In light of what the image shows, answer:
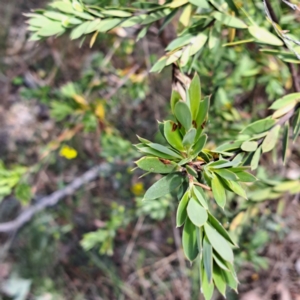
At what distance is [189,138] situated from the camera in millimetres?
578

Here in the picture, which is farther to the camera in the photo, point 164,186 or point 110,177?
point 110,177

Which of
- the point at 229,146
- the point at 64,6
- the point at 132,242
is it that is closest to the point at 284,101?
the point at 229,146

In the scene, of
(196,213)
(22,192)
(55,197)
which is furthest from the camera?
(55,197)

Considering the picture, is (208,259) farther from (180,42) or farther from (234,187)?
(180,42)

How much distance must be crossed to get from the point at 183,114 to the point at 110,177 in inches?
72.8

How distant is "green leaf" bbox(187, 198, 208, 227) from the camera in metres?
0.55

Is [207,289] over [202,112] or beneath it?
beneath

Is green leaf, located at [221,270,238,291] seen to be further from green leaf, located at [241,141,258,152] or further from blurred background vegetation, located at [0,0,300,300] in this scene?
blurred background vegetation, located at [0,0,300,300]

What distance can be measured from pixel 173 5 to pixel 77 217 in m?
1.95

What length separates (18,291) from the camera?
8.22 ft

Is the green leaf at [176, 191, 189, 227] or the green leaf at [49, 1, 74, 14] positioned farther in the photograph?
the green leaf at [49, 1, 74, 14]

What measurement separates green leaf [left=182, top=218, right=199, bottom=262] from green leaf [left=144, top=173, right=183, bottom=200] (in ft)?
0.20

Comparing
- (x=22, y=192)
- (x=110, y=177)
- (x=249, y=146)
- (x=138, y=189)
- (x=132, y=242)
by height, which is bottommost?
(x=132, y=242)

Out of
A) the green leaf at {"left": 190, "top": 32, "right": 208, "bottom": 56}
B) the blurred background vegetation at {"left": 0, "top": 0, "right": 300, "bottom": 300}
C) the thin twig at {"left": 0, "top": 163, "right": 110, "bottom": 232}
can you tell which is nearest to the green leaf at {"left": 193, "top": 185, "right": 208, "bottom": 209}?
the green leaf at {"left": 190, "top": 32, "right": 208, "bottom": 56}
